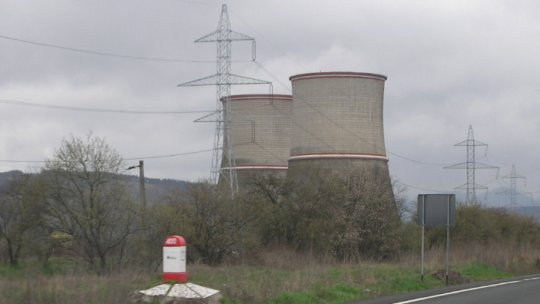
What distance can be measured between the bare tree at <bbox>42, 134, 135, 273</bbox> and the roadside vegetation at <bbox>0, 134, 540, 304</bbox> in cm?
4

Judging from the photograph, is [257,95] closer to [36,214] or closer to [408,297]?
[36,214]

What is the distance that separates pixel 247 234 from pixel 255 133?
17.3 metres

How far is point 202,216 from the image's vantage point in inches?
1202

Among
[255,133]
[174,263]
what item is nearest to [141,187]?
[255,133]

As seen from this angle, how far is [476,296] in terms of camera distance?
14805mm

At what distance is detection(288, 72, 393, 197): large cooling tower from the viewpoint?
132 ft

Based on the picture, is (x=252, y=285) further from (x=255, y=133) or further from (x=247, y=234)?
(x=255, y=133)

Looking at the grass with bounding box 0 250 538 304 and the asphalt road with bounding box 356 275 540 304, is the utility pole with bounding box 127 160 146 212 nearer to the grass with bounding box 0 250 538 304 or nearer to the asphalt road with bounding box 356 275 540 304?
the grass with bounding box 0 250 538 304

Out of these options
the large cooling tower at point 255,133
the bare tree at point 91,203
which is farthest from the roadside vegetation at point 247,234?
the large cooling tower at point 255,133

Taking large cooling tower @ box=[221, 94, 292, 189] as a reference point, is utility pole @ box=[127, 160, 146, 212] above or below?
below

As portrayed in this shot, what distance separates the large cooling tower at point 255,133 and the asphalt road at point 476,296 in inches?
1213

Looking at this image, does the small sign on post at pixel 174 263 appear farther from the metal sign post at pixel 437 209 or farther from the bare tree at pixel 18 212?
the bare tree at pixel 18 212

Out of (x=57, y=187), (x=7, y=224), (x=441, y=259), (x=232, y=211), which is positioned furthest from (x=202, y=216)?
(x=7, y=224)

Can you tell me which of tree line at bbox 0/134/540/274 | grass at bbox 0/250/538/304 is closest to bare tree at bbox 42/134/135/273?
tree line at bbox 0/134/540/274
